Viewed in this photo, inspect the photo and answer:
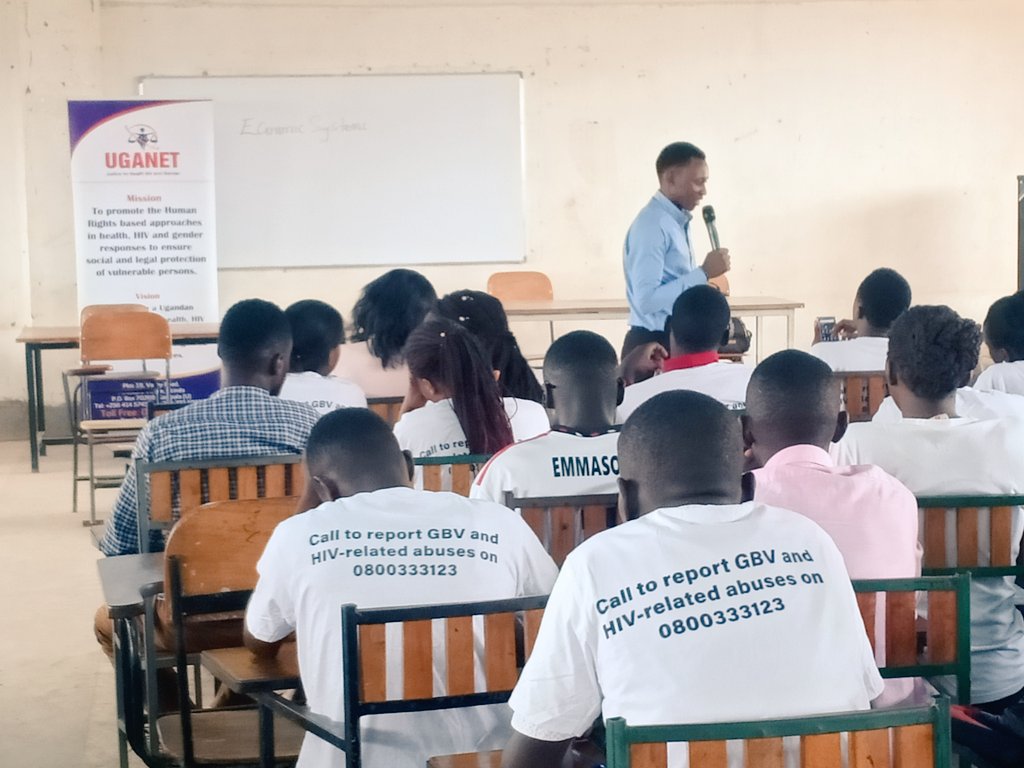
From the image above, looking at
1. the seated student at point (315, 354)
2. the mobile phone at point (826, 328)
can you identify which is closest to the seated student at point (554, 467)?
the seated student at point (315, 354)

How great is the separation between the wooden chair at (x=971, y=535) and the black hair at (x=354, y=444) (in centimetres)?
99

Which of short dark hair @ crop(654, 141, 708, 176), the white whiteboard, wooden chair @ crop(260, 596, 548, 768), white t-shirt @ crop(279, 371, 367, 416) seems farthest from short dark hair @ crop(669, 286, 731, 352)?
the white whiteboard

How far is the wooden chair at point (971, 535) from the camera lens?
2490mm

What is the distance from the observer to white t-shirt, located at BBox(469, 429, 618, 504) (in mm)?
2766

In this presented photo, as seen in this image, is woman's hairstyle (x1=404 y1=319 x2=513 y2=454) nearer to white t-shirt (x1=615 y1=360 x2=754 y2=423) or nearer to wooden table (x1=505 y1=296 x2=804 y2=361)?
white t-shirt (x1=615 y1=360 x2=754 y2=423)

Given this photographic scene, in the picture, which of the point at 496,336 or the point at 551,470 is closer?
the point at 551,470

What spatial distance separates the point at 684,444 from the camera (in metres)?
1.73

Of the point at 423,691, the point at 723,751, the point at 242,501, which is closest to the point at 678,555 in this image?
the point at 723,751

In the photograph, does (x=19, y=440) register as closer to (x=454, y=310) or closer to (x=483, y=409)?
(x=454, y=310)

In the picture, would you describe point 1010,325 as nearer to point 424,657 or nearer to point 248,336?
point 248,336

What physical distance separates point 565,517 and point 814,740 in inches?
47.1

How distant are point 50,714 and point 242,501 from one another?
1.60 metres

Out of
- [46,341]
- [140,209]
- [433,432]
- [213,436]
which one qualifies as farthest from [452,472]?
[140,209]

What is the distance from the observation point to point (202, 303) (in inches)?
324
